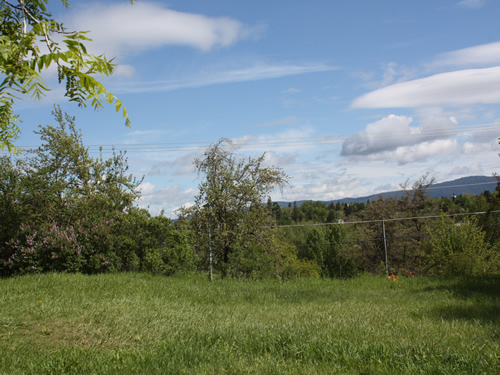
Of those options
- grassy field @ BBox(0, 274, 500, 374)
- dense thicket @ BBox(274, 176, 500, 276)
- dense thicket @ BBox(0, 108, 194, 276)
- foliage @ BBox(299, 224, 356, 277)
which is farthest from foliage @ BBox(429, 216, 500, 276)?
foliage @ BBox(299, 224, 356, 277)

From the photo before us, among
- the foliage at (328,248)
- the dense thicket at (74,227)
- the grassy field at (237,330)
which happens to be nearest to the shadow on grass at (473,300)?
the grassy field at (237,330)

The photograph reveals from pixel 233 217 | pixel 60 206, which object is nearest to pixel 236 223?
pixel 233 217

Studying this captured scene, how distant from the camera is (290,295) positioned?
9117 mm

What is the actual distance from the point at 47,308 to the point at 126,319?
1.28 m

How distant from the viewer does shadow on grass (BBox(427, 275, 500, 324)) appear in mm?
6395

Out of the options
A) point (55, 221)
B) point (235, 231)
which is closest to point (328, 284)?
point (235, 231)

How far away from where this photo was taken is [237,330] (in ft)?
18.4

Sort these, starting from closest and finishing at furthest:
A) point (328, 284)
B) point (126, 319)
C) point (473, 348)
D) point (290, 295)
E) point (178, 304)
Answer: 1. point (473, 348)
2. point (126, 319)
3. point (178, 304)
4. point (290, 295)
5. point (328, 284)

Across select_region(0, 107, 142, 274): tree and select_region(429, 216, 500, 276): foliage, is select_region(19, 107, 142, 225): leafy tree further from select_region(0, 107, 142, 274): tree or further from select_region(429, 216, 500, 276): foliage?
select_region(429, 216, 500, 276): foliage

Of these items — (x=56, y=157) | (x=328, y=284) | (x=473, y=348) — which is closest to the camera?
(x=473, y=348)

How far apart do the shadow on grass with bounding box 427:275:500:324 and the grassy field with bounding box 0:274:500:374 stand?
0.09 ft

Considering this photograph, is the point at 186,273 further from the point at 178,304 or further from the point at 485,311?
the point at 485,311

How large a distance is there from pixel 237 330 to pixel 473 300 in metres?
4.66

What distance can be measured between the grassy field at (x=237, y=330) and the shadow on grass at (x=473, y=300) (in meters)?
0.03
